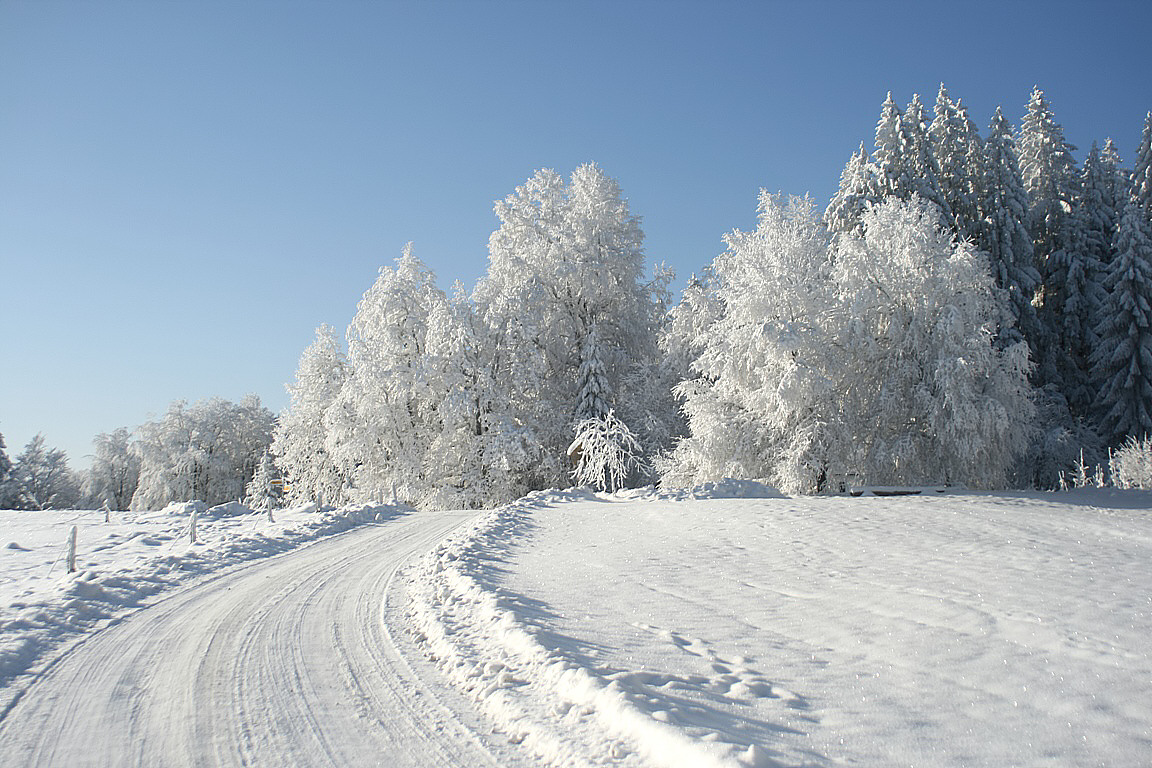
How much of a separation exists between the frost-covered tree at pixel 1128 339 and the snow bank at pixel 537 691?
3044 centimetres

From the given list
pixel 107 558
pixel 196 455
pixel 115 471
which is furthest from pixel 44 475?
pixel 107 558

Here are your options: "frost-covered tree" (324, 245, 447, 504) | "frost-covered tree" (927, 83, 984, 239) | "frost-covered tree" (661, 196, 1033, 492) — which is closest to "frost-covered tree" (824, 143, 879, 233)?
"frost-covered tree" (927, 83, 984, 239)

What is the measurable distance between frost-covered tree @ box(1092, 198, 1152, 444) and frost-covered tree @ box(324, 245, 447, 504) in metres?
29.4

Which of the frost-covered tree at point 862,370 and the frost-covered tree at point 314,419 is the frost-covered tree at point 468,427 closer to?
the frost-covered tree at point 314,419

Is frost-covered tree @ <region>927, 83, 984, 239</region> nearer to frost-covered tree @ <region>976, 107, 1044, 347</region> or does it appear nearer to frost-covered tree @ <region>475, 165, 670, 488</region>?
frost-covered tree @ <region>976, 107, 1044, 347</region>

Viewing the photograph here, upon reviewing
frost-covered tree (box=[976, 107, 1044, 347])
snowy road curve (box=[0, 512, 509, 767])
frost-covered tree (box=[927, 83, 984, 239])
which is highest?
frost-covered tree (box=[927, 83, 984, 239])

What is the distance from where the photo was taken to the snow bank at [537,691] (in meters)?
3.75

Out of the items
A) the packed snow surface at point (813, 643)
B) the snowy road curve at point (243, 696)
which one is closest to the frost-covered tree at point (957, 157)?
the packed snow surface at point (813, 643)

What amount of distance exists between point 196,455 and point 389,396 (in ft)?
113

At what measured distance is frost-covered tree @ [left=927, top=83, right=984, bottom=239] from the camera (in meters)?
32.6

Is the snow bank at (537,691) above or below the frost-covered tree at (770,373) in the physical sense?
below

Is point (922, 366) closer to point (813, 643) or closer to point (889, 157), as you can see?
point (889, 157)

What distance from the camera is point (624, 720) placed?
4.12 meters

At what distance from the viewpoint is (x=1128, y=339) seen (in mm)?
27031
